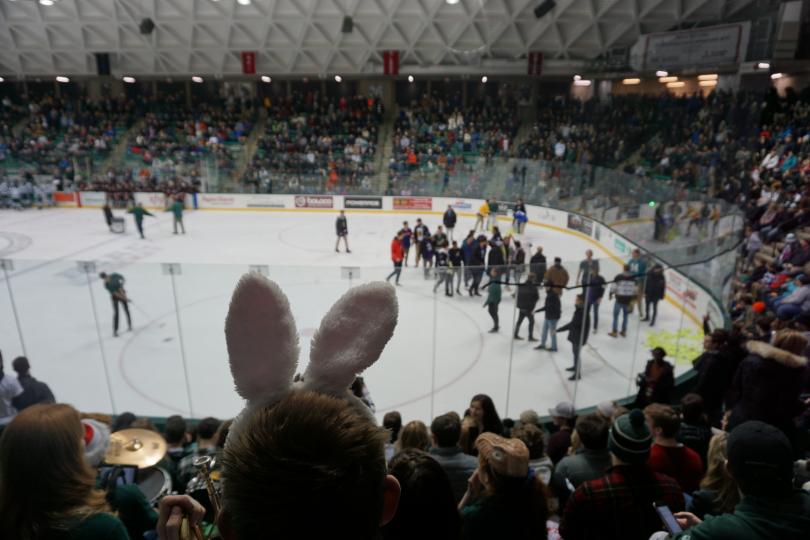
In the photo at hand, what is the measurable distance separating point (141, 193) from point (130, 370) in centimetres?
1765

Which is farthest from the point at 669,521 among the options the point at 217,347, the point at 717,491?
the point at 217,347

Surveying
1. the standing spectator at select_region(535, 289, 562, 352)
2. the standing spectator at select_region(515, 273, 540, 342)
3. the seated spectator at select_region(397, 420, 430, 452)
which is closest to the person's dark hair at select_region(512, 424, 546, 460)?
the seated spectator at select_region(397, 420, 430, 452)

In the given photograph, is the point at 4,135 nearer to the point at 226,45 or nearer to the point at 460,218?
the point at 226,45

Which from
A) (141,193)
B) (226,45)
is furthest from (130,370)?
(226,45)

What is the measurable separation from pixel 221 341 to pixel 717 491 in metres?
4.83

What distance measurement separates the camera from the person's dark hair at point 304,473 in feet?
2.38

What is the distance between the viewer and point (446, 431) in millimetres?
2988

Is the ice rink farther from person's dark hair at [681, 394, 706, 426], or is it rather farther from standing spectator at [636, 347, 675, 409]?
person's dark hair at [681, 394, 706, 426]

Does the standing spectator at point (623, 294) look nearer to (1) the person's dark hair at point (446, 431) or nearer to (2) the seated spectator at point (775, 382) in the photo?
(2) the seated spectator at point (775, 382)

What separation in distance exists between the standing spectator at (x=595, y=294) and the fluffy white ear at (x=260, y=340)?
5.70 metres

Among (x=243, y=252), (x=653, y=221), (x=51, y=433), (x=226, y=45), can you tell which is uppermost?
(x=226, y=45)

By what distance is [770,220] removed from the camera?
11.0 meters

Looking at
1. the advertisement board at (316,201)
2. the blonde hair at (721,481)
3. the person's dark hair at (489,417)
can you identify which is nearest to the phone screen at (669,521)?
the blonde hair at (721,481)

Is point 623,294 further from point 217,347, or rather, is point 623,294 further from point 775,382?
point 217,347
